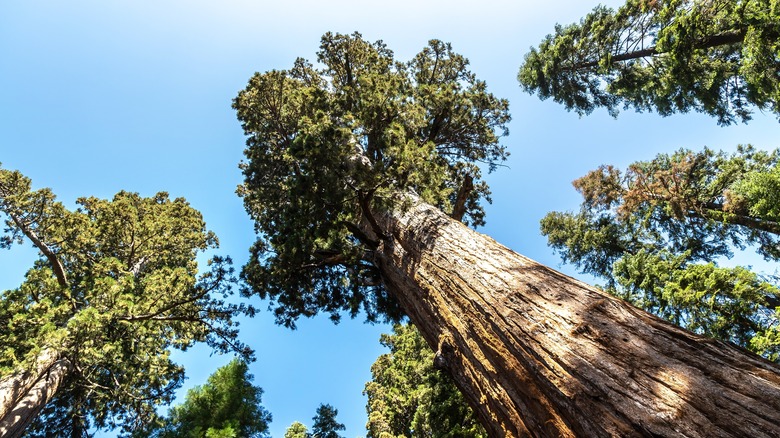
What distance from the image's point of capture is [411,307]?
18.5 ft

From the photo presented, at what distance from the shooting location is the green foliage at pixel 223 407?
35.1 feet

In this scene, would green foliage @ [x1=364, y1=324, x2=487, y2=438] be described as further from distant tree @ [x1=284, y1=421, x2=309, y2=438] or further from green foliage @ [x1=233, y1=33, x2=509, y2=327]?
distant tree @ [x1=284, y1=421, x2=309, y2=438]

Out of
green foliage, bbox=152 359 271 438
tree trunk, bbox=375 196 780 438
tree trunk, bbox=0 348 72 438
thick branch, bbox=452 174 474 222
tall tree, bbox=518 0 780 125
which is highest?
tall tree, bbox=518 0 780 125

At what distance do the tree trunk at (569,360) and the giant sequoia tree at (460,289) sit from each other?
0.01 metres

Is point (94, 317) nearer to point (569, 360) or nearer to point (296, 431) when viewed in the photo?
point (569, 360)

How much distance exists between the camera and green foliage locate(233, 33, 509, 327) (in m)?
5.93

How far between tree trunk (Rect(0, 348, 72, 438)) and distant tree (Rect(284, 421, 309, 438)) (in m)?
11.7

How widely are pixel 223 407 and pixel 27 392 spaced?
201 inches

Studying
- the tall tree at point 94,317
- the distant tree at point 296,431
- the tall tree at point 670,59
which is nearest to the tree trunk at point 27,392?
the tall tree at point 94,317

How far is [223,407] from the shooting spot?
36.1ft

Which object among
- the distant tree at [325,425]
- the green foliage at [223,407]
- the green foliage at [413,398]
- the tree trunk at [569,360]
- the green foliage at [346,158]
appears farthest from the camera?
the distant tree at [325,425]

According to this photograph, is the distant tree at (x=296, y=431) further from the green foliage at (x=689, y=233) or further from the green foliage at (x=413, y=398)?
the green foliage at (x=689, y=233)

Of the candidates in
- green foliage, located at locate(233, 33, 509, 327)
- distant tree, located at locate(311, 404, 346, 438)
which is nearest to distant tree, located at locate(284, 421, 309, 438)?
distant tree, located at locate(311, 404, 346, 438)

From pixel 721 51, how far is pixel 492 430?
52.5 ft
